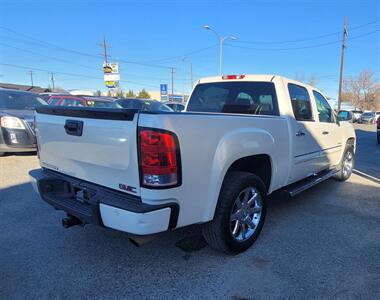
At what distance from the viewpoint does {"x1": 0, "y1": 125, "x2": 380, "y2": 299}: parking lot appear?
2.45 meters

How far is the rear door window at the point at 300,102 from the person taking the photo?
3.90 metres

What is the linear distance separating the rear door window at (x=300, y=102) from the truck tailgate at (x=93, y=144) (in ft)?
8.22

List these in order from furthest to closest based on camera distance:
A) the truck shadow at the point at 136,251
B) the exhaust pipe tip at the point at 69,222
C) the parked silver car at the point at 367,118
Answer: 1. the parked silver car at the point at 367,118
2. the exhaust pipe tip at the point at 69,222
3. the truck shadow at the point at 136,251

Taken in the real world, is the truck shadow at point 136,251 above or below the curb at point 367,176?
above

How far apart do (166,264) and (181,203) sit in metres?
0.90

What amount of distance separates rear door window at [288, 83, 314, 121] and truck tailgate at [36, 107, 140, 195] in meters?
2.51

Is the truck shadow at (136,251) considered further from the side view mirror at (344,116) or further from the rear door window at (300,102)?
the side view mirror at (344,116)

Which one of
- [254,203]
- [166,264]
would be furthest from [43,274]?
[254,203]

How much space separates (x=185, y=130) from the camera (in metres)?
2.22

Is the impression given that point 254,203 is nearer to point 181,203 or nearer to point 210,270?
point 210,270

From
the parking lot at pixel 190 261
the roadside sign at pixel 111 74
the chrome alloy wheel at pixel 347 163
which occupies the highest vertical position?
the roadside sign at pixel 111 74

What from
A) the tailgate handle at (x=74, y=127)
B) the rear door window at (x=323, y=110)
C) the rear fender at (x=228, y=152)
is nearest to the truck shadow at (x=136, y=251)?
the rear fender at (x=228, y=152)

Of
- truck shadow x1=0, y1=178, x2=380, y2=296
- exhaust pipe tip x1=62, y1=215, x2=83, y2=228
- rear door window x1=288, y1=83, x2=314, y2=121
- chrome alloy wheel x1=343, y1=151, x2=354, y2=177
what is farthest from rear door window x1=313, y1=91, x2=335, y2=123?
exhaust pipe tip x1=62, y1=215, x2=83, y2=228

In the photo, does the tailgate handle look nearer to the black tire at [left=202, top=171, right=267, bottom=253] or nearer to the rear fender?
the rear fender
